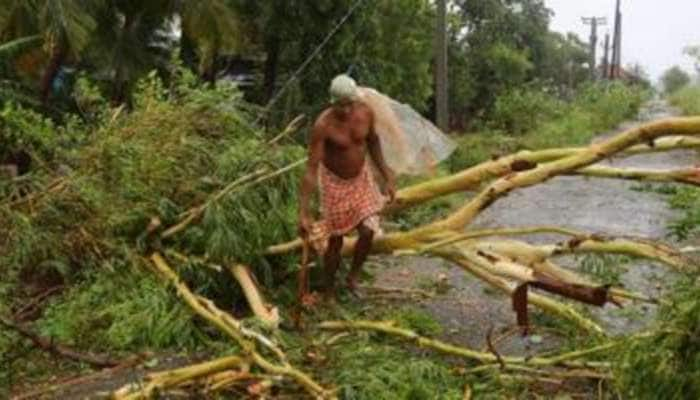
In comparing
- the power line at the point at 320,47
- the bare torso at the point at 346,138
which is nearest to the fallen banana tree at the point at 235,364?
the bare torso at the point at 346,138

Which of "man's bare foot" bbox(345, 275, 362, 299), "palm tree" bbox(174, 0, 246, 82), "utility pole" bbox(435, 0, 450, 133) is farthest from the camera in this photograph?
"utility pole" bbox(435, 0, 450, 133)

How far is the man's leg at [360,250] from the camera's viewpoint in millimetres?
6777

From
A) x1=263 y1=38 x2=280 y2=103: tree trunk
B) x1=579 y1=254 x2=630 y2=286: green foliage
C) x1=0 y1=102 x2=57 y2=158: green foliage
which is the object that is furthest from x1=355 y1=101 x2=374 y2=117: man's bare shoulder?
x1=263 y1=38 x2=280 y2=103: tree trunk

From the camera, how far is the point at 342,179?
266 inches

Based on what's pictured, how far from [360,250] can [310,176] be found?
2.04 ft

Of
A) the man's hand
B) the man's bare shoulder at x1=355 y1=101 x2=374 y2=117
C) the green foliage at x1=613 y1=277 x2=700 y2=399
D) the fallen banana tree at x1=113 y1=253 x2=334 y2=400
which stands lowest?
the fallen banana tree at x1=113 y1=253 x2=334 y2=400

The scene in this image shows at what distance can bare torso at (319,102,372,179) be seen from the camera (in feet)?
21.7

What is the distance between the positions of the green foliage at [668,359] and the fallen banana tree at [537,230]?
1066mm

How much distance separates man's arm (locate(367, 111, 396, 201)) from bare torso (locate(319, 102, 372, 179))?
0.20ft

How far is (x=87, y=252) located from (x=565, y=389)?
3529mm

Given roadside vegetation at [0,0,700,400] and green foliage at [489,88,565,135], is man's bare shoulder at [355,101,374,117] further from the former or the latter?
A: green foliage at [489,88,565,135]

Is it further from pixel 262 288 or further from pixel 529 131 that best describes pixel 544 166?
pixel 529 131

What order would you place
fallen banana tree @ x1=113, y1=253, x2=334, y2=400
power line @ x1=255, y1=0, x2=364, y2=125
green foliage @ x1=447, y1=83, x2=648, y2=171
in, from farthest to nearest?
green foliage @ x1=447, y1=83, x2=648, y2=171
power line @ x1=255, y1=0, x2=364, y2=125
fallen banana tree @ x1=113, y1=253, x2=334, y2=400

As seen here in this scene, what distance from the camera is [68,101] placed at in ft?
54.6
